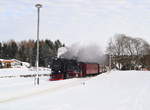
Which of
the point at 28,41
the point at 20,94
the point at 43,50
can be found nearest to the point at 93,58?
the point at 20,94

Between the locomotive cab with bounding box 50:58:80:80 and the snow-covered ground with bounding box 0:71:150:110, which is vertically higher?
the locomotive cab with bounding box 50:58:80:80

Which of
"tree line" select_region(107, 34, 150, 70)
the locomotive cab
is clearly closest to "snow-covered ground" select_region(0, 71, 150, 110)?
the locomotive cab

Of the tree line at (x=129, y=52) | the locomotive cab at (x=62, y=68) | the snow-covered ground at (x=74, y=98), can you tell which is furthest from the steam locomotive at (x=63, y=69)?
the tree line at (x=129, y=52)

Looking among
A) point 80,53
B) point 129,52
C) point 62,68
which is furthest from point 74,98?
point 129,52

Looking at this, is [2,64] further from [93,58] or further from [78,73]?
[78,73]

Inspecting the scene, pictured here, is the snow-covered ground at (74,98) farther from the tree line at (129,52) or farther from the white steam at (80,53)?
the tree line at (129,52)

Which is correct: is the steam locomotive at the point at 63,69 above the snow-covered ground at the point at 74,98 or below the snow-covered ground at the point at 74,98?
above

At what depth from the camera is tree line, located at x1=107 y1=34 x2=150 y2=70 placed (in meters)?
86.0

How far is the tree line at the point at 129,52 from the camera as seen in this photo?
282 ft

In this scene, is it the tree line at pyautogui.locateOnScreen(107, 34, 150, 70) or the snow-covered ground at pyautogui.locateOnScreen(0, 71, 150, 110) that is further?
the tree line at pyautogui.locateOnScreen(107, 34, 150, 70)

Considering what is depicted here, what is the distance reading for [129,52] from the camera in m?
90.0

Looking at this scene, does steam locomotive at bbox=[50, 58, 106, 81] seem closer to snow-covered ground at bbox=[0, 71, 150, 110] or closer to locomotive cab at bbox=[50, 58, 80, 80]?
locomotive cab at bbox=[50, 58, 80, 80]

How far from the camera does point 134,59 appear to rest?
8656 cm

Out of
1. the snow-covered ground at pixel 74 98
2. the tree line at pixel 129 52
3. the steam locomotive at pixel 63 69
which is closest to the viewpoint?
the snow-covered ground at pixel 74 98
